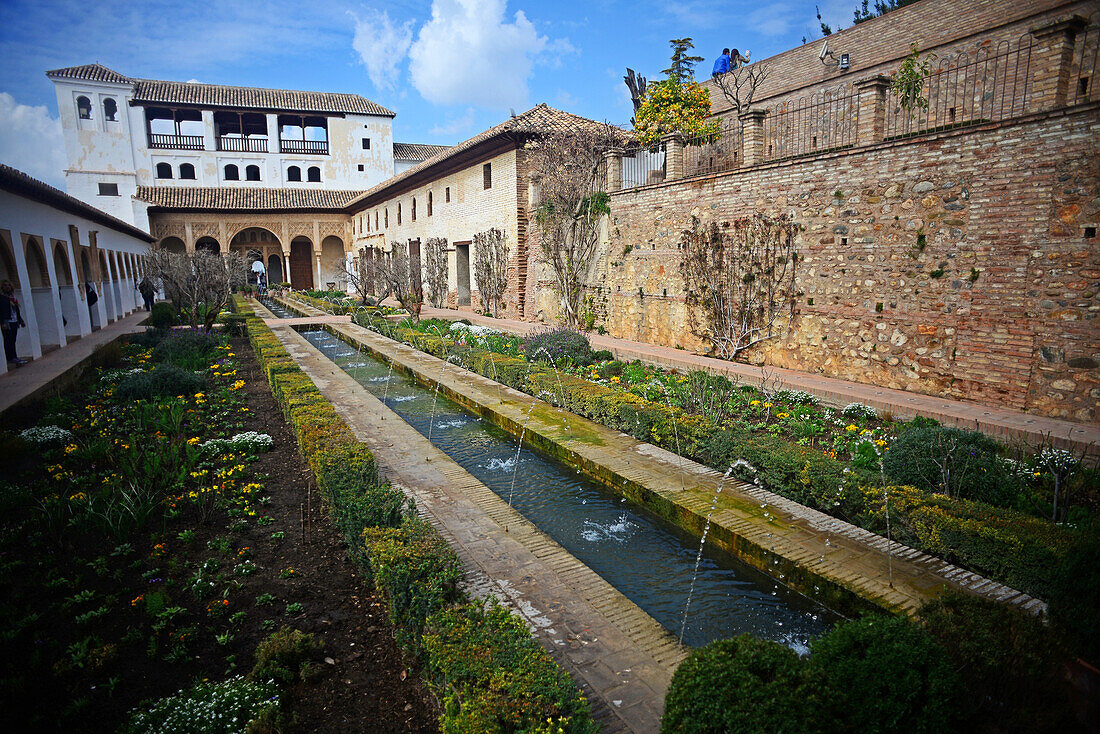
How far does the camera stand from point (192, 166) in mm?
34688

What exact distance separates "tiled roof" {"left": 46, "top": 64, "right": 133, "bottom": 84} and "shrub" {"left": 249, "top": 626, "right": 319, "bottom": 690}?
40.4 m

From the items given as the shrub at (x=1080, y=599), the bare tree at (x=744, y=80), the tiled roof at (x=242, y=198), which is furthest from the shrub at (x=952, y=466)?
the tiled roof at (x=242, y=198)

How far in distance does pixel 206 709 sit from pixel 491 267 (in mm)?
15954

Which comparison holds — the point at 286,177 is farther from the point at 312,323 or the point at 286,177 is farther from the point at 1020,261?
the point at 1020,261

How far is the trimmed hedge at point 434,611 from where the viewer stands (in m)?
2.18

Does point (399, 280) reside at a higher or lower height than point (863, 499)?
higher

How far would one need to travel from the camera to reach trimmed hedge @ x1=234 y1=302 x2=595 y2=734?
2.18m

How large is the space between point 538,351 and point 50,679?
7.93 metres

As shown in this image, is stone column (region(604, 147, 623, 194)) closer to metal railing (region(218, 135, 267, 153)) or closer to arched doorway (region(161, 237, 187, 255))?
arched doorway (region(161, 237, 187, 255))

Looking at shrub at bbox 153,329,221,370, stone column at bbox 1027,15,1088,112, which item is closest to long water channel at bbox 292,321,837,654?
shrub at bbox 153,329,221,370

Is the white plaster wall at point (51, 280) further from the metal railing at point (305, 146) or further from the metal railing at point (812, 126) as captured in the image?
the metal railing at point (305, 146)

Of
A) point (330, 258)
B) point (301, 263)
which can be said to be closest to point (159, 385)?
point (330, 258)

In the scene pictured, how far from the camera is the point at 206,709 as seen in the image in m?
2.49

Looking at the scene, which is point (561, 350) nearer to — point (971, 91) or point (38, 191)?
point (971, 91)
